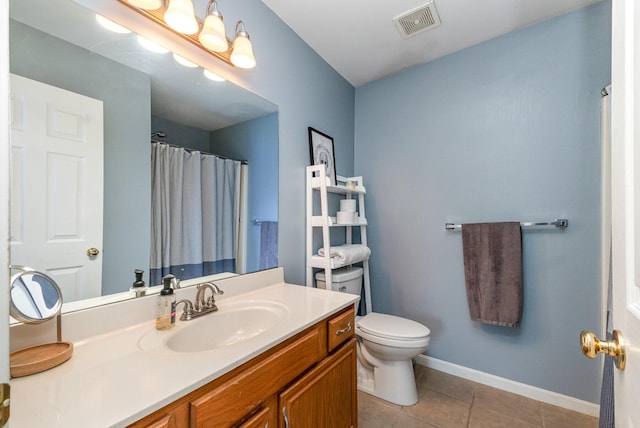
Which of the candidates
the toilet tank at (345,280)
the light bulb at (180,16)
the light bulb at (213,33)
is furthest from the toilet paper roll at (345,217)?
the light bulb at (180,16)

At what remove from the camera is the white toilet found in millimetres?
1551

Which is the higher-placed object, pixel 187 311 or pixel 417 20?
pixel 417 20

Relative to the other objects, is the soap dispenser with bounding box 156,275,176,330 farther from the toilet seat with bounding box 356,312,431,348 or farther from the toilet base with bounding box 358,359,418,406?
the toilet base with bounding box 358,359,418,406

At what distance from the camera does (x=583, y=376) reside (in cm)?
153

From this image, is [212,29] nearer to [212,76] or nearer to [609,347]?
[212,76]

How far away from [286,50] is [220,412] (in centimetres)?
183

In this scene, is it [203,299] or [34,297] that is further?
[203,299]

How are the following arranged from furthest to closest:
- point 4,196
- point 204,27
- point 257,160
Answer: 1. point 257,160
2. point 204,27
3. point 4,196

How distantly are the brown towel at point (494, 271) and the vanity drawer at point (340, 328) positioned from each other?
101 cm

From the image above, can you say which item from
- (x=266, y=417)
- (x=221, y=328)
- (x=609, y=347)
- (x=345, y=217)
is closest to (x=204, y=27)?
(x=221, y=328)

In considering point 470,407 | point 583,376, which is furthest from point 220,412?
point 583,376

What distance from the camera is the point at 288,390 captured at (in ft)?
2.89

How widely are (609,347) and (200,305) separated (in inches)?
46.6

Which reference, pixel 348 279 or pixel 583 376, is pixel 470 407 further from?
pixel 348 279
